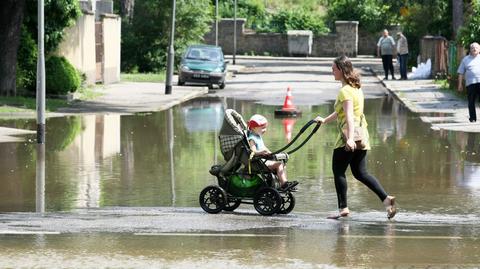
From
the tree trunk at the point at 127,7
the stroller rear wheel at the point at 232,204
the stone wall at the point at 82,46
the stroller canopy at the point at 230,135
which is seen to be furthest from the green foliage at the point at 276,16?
the stroller canopy at the point at 230,135

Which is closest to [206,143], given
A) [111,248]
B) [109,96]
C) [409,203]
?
[409,203]

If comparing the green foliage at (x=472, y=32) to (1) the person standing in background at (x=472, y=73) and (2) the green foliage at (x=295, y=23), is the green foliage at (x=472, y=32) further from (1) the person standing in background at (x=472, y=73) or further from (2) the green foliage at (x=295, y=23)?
(2) the green foliage at (x=295, y=23)

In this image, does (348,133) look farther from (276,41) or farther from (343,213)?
(276,41)

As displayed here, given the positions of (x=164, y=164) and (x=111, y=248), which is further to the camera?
(x=164, y=164)

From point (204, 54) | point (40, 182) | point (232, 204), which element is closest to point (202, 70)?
point (204, 54)

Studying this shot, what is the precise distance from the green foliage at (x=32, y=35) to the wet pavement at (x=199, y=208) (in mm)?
6512

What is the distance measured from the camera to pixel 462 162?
59.3ft

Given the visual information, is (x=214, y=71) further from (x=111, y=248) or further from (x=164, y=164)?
(x=111, y=248)

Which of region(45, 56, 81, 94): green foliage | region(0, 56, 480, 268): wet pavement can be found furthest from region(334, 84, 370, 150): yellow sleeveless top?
region(45, 56, 81, 94): green foliage

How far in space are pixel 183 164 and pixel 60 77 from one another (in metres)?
14.5

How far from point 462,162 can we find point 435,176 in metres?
1.84

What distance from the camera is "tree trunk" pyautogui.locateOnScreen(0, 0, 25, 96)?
30109 millimetres

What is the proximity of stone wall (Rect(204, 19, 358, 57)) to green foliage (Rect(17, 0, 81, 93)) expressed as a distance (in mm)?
42570

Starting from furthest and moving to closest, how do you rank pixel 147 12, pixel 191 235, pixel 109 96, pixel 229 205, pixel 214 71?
pixel 147 12, pixel 214 71, pixel 109 96, pixel 229 205, pixel 191 235
